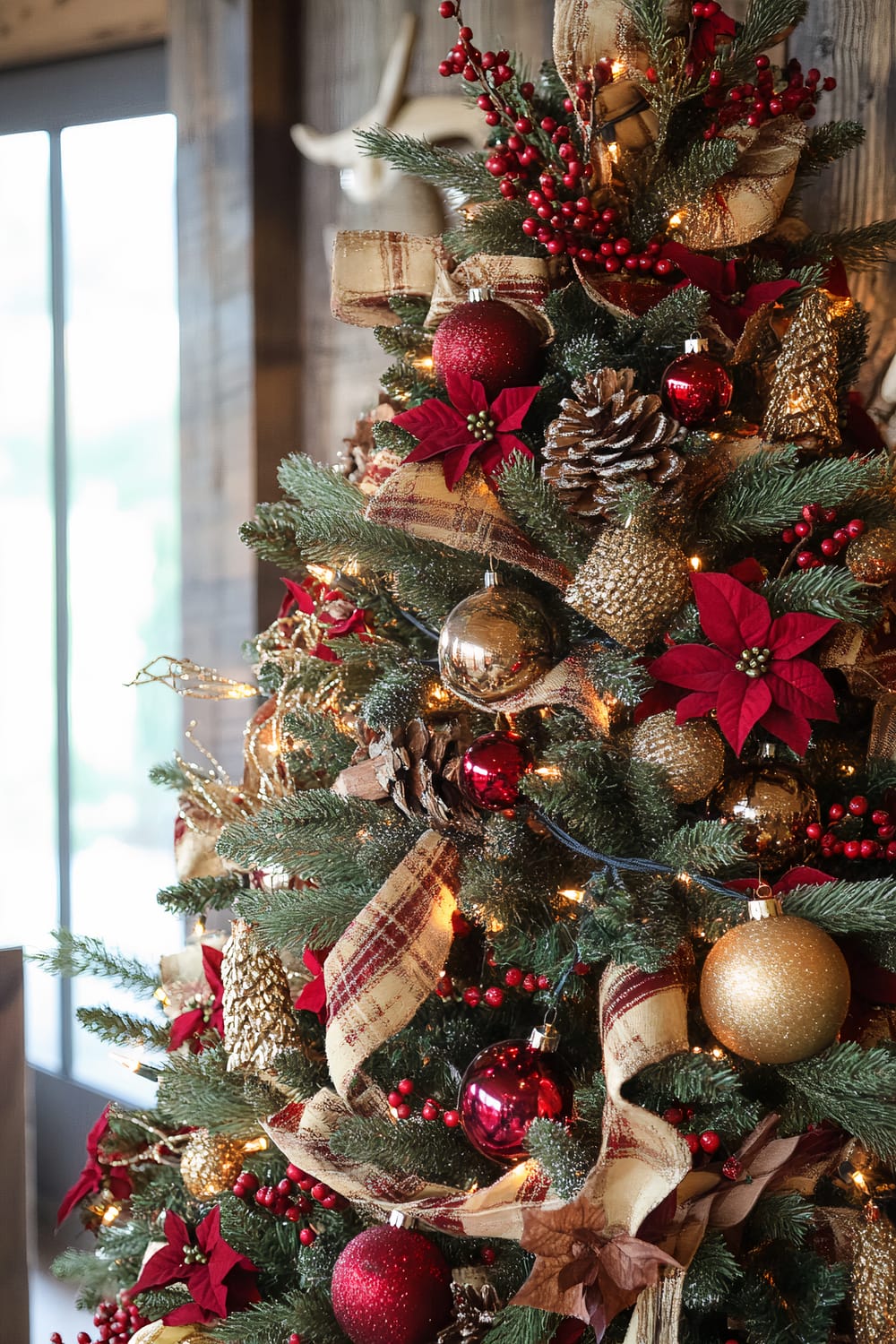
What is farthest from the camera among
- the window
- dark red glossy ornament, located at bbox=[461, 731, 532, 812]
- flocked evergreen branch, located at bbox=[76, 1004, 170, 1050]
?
the window

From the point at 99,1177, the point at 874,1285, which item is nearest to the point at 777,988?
the point at 874,1285

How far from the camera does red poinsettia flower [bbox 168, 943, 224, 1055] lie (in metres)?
1.00

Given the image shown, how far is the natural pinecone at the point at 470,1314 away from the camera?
0.73 meters

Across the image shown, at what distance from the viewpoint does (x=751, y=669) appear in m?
0.66

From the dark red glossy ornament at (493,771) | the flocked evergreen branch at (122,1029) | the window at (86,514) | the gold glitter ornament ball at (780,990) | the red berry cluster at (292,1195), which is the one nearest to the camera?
the gold glitter ornament ball at (780,990)

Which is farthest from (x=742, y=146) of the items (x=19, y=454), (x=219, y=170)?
(x=19, y=454)

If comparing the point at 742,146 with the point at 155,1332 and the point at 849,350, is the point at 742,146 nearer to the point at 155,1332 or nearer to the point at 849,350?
the point at 849,350

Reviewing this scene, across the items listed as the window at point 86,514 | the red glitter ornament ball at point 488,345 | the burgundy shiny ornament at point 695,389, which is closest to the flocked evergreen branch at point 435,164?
the red glitter ornament ball at point 488,345

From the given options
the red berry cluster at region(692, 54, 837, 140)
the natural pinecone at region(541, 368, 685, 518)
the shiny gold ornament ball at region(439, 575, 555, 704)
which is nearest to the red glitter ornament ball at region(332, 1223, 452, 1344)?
the shiny gold ornament ball at region(439, 575, 555, 704)

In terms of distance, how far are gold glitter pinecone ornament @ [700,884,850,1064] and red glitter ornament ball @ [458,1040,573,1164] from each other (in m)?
0.12

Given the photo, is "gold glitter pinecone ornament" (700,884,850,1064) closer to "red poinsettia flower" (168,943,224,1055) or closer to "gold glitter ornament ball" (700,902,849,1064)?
"gold glitter ornament ball" (700,902,849,1064)

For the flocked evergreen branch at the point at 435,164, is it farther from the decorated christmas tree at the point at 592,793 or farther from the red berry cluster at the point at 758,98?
the red berry cluster at the point at 758,98

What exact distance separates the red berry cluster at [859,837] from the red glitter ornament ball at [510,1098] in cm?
23

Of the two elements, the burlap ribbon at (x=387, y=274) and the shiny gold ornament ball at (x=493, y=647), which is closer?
the shiny gold ornament ball at (x=493, y=647)
